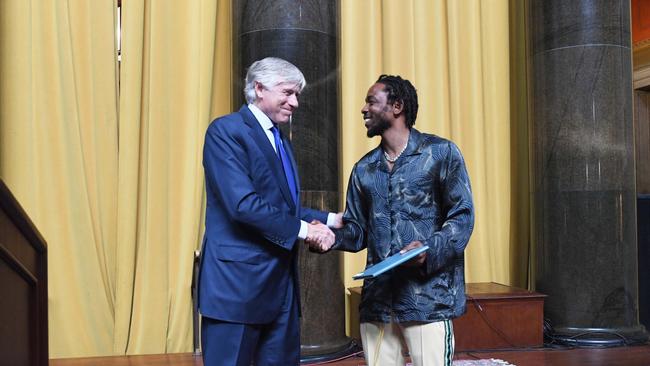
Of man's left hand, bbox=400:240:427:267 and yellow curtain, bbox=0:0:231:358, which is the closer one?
man's left hand, bbox=400:240:427:267

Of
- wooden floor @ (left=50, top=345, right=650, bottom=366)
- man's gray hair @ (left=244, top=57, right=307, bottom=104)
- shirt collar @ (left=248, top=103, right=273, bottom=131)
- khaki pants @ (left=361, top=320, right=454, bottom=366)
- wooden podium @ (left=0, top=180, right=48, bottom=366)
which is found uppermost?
man's gray hair @ (left=244, top=57, right=307, bottom=104)

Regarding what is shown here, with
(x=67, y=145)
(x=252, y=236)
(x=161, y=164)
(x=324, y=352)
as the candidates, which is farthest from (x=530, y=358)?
(x=67, y=145)

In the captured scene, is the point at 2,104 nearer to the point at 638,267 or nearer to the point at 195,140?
the point at 195,140

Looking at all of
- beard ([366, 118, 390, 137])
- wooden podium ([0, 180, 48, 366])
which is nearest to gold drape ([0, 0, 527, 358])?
beard ([366, 118, 390, 137])

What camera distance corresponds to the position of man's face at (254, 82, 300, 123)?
2.34m

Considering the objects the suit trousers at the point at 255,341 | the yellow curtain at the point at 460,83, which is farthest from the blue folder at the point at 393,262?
the yellow curtain at the point at 460,83

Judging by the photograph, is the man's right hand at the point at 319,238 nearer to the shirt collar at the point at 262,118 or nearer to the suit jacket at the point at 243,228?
the suit jacket at the point at 243,228

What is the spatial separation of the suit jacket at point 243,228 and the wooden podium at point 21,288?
0.53 m

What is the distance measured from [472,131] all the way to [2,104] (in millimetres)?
3257

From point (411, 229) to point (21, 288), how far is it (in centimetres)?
109

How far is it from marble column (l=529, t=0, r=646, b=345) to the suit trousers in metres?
2.94

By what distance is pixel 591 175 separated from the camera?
4754mm

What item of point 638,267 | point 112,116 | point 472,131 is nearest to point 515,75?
point 472,131

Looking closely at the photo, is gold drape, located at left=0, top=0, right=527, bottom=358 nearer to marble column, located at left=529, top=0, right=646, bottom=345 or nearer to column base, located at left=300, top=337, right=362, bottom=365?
column base, located at left=300, top=337, right=362, bottom=365
